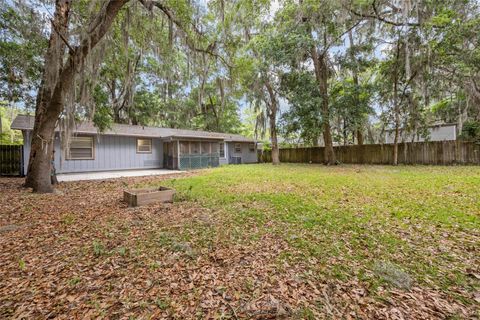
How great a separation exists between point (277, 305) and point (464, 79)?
1404 centimetres

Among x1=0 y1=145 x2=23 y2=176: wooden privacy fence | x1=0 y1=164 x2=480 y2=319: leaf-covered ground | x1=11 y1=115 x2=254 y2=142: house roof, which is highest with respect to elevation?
x1=11 y1=115 x2=254 y2=142: house roof

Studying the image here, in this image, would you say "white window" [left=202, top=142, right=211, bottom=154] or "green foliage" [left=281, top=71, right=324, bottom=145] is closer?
"green foliage" [left=281, top=71, right=324, bottom=145]

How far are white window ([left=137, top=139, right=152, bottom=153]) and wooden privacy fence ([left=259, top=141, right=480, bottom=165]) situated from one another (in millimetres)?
12263

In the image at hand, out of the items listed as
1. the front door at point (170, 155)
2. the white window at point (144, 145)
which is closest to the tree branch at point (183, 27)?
the front door at point (170, 155)

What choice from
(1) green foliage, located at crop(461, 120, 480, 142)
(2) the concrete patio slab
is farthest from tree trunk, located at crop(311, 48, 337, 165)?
(2) the concrete patio slab

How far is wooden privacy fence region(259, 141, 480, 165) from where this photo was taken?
1091cm

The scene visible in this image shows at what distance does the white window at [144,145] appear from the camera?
13.9 m

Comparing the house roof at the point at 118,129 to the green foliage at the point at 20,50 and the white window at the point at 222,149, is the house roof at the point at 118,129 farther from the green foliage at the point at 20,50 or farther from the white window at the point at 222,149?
the white window at the point at 222,149

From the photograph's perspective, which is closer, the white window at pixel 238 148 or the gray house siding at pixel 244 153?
the gray house siding at pixel 244 153

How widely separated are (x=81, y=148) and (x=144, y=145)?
347 centimetres

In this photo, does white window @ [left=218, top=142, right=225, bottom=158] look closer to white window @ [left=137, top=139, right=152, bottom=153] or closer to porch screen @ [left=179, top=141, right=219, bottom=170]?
porch screen @ [left=179, top=141, right=219, bottom=170]

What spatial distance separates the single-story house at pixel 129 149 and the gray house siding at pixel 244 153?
155cm

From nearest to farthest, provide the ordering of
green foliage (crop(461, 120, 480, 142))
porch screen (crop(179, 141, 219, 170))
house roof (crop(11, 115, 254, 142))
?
house roof (crop(11, 115, 254, 142)) < green foliage (crop(461, 120, 480, 142)) < porch screen (crop(179, 141, 219, 170))

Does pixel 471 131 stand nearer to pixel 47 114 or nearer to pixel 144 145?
pixel 47 114
